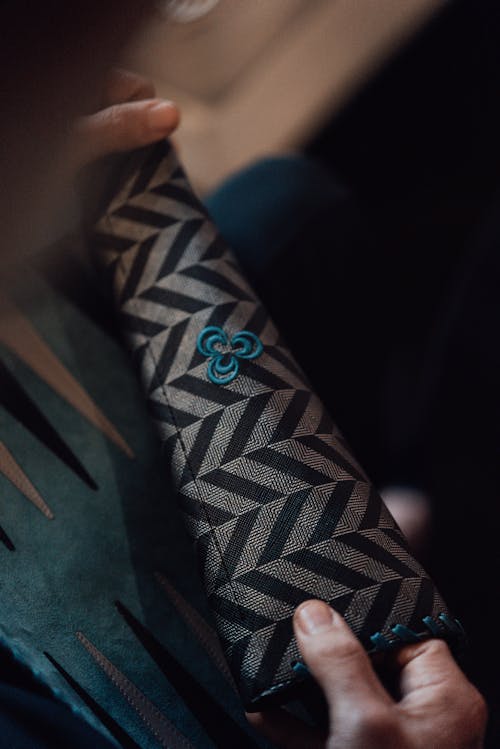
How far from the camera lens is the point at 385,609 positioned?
19.0 inches

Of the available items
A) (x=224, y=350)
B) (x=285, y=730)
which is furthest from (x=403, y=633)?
(x=224, y=350)

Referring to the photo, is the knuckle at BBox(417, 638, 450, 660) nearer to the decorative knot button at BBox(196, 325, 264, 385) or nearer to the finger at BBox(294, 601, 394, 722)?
the finger at BBox(294, 601, 394, 722)

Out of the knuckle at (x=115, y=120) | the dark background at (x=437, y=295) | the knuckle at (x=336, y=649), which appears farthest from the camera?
the dark background at (x=437, y=295)

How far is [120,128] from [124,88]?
2.5 inches

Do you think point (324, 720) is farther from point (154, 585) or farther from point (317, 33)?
point (317, 33)

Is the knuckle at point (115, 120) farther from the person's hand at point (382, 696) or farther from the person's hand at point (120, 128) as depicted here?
the person's hand at point (382, 696)

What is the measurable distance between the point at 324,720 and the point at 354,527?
0.16 meters

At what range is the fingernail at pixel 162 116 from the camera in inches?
23.4

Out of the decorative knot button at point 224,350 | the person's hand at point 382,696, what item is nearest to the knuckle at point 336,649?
the person's hand at point 382,696

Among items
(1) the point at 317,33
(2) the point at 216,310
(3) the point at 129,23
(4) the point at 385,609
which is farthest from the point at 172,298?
(1) the point at 317,33

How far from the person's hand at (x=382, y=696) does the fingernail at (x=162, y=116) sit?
0.41m

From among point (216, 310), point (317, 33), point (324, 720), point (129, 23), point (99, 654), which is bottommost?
point (324, 720)

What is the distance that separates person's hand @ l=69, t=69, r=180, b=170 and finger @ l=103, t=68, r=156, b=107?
0.06 feet

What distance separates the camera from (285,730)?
0.51 meters
